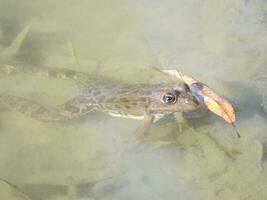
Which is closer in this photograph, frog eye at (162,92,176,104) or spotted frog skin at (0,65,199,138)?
frog eye at (162,92,176,104)

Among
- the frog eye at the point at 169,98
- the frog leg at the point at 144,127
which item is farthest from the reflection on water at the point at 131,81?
the frog eye at the point at 169,98

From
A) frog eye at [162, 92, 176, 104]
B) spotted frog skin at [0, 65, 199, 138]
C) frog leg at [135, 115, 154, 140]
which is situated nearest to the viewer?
frog eye at [162, 92, 176, 104]

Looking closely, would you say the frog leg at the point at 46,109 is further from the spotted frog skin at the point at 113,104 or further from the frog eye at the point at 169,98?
the frog eye at the point at 169,98

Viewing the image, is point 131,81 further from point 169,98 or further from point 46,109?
point 46,109

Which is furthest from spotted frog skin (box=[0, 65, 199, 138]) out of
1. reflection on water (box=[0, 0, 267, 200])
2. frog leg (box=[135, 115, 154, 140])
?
reflection on water (box=[0, 0, 267, 200])

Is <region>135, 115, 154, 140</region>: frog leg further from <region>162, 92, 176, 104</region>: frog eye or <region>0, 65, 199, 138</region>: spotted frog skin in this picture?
<region>162, 92, 176, 104</region>: frog eye

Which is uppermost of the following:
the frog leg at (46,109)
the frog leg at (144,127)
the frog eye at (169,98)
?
the frog eye at (169,98)

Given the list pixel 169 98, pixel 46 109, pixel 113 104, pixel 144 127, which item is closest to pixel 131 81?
pixel 113 104
